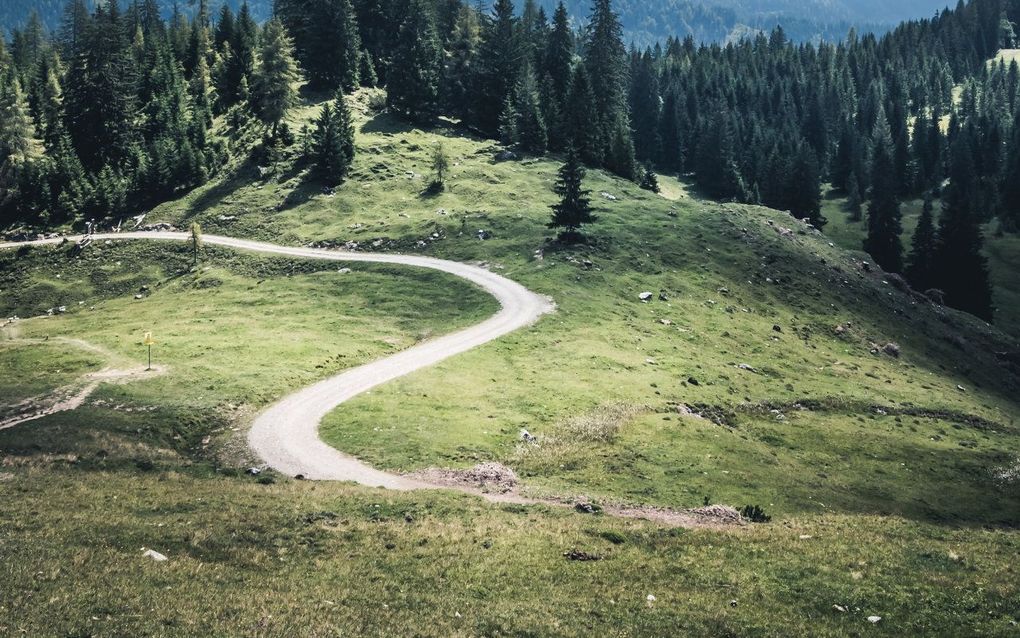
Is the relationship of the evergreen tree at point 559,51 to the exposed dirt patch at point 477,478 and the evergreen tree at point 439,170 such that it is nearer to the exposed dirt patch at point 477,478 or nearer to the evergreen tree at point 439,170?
the evergreen tree at point 439,170

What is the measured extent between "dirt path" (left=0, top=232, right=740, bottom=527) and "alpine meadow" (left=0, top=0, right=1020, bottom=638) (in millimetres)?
352

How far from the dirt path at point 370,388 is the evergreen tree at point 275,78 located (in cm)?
4011

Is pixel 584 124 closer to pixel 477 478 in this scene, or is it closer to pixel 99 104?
pixel 99 104

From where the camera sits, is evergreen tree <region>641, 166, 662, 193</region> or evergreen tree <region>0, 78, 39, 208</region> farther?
evergreen tree <region>641, 166, 662, 193</region>

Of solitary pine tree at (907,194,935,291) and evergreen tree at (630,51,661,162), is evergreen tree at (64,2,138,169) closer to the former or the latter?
evergreen tree at (630,51,661,162)

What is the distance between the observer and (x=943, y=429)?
176ft

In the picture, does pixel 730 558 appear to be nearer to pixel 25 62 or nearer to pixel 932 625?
pixel 932 625

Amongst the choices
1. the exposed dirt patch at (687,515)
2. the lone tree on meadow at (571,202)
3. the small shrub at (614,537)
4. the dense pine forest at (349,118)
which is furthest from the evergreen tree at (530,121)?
the small shrub at (614,537)

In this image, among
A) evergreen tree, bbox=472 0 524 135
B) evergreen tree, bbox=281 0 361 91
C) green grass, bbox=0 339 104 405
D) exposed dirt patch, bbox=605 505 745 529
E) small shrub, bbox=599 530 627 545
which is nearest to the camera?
small shrub, bbox=599 530 627 545

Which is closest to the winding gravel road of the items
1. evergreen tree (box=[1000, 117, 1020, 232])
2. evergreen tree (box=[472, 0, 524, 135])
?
evergreen tree (box=[472, 0, 524, 135])

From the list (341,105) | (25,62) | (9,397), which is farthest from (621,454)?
(25,62)

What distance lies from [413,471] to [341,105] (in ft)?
281

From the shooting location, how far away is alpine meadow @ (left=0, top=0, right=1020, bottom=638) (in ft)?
78.2

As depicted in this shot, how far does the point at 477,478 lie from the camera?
35844 mm
